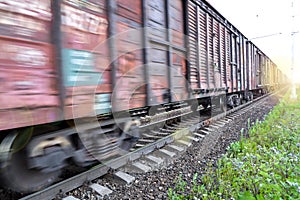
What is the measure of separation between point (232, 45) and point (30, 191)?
8.85 m

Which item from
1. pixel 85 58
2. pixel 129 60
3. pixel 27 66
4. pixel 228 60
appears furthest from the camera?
pixel 228 60

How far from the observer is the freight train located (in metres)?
2.01

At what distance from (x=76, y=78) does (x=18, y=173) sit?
1108 mm

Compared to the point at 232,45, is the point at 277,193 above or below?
below

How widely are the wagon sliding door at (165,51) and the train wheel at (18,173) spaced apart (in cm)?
189

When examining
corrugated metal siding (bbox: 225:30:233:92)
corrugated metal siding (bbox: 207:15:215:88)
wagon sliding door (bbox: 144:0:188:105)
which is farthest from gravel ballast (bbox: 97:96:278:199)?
corrugated metal siding (bbox: 225:30:233:92)

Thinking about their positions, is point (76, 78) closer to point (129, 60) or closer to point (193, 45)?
point (129, 60)

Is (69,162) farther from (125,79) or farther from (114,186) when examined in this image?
(125,79)

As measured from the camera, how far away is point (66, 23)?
2.44 metres

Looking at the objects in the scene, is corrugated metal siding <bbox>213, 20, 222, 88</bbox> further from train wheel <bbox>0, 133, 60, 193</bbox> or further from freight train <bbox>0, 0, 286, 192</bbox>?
train wheel <bbox>0, 133, 60, 193</bbox>

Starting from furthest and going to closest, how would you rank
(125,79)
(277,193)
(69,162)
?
(125,79), (69,162), (277,193)

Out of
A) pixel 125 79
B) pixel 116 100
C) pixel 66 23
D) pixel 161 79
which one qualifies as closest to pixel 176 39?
pixel 161 79

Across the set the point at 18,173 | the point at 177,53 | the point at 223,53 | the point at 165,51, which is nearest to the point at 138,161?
the point at 18,173

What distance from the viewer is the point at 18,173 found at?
245 centimetres
